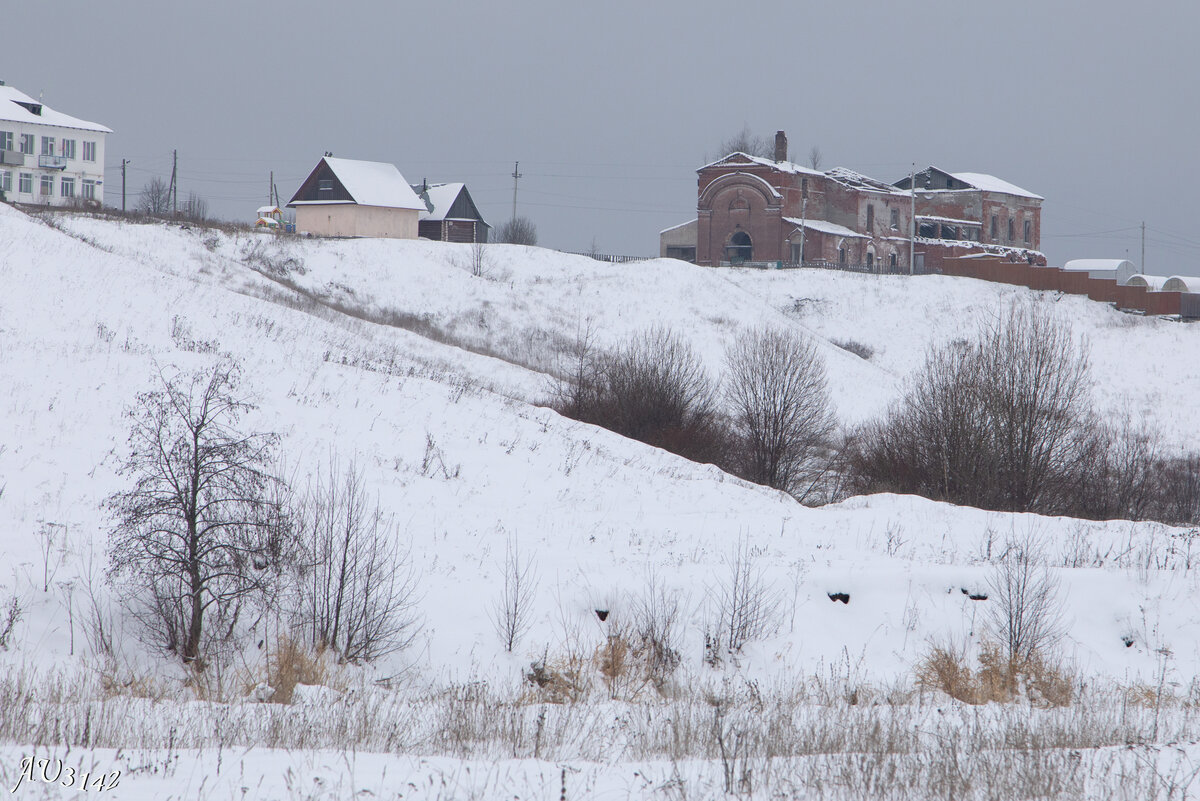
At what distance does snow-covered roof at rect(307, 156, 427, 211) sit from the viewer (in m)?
68.5

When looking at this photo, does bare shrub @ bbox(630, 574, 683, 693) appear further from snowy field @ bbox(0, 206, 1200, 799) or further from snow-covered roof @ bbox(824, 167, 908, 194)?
snow-covered roof @ bbox(824, 167, 908, 194)

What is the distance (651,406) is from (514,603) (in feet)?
62.5

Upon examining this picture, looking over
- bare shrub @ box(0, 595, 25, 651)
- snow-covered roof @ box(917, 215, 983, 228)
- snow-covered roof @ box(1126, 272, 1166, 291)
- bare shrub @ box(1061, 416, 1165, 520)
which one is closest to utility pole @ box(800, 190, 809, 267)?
snow-covered roof @ box(917, 215, 983, 228)

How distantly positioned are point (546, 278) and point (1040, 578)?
44098 mm

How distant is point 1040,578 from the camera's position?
14.6 metres

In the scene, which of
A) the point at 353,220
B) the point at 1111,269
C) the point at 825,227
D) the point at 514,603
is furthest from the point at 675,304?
the point at 1111,269

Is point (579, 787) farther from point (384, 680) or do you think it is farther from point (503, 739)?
point (384, 680)

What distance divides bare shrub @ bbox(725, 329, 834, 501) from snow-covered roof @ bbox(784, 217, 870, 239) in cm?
3959

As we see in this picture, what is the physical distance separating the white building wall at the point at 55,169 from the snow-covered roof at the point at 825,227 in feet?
171

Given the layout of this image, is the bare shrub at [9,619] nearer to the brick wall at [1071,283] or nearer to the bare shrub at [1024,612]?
the bare shrub at [1024,612]

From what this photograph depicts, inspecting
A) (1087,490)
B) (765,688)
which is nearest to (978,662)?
(765,688)

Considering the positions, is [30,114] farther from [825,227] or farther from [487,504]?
[487,504]

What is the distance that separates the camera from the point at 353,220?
68062 millimetres

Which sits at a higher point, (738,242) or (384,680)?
(738,242)
